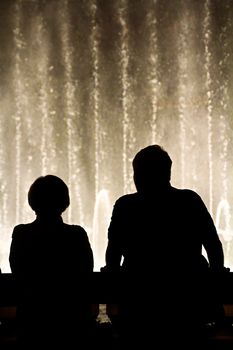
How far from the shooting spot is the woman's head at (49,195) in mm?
2428

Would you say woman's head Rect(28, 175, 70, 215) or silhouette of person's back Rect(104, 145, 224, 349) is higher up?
woman's head Rect(28, 175, 70, 215)

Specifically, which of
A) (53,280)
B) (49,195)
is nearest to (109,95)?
(49,195)

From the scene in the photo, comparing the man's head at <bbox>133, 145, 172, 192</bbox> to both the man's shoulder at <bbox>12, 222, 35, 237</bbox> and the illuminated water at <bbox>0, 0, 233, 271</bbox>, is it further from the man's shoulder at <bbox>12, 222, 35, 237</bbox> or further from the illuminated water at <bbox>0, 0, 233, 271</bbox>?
the illuminated water at <bbox>0, 0, 233, 271</bbox>

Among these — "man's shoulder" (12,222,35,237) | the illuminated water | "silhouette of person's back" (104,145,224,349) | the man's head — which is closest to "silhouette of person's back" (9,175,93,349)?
"man's shoulder" (12,222,35,237)

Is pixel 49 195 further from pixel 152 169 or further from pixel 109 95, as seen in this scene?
pixel 109 95

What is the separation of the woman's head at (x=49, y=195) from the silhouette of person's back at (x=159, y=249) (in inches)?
9.2

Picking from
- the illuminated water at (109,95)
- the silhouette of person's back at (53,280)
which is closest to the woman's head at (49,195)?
the silhouette of person's back at (53,280)

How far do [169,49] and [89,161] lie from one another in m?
2.36

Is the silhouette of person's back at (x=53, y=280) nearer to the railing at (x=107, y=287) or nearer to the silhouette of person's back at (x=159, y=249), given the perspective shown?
the railing at (x=107, y=287)

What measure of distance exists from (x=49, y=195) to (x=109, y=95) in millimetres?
7938

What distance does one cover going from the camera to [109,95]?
10242mm

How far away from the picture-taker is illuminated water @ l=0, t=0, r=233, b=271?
1006cm

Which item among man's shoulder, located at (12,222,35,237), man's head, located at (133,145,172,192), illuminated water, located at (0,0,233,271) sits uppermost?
illuminated water, located at (0,0,233,271)

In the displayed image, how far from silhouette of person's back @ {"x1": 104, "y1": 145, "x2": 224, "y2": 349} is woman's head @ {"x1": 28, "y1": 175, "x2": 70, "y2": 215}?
234 mm
